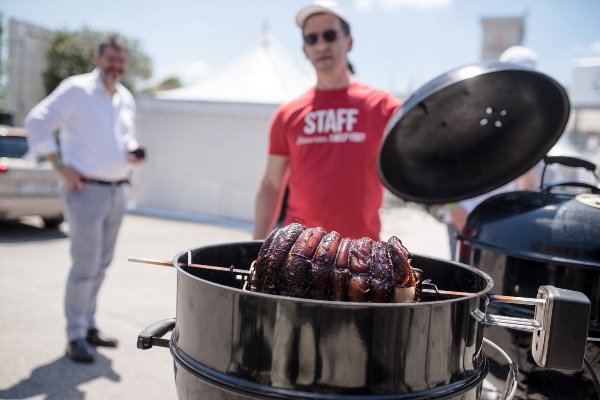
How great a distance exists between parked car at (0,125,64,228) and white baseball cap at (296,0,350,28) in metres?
6.22

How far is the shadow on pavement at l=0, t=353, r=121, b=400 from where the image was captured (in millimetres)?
→ 3086

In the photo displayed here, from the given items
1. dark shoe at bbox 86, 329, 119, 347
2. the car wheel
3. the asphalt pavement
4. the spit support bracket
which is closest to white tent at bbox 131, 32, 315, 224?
the asphalt pavement

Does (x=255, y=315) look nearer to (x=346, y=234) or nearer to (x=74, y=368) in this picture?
(x=346, y=234)

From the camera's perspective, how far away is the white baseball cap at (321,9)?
108 inches

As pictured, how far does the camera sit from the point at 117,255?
7258 millimetres

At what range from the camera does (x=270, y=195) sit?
297 cm

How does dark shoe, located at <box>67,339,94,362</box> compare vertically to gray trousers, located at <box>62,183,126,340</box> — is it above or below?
below

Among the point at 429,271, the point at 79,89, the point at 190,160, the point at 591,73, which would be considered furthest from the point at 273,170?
the point at 591,73

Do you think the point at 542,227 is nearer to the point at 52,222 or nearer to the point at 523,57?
the point at 523,57

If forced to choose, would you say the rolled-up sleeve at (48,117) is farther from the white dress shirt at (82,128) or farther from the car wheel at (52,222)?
the car wheel at (52,222)

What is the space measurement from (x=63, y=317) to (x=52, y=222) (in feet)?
16.3

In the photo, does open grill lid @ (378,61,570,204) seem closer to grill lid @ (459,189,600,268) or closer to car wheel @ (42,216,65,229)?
grill lid @ (459,189,600,268)

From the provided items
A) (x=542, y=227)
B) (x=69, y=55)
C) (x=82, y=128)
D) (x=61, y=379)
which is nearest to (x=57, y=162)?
(x=82, y=128)

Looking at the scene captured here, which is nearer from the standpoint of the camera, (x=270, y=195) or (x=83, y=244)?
(x=270, y=195)
